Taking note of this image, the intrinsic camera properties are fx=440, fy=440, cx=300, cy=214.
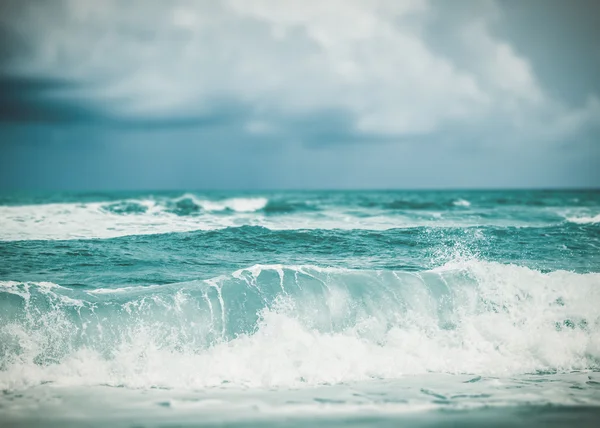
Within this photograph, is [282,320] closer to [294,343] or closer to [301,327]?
[301,327]

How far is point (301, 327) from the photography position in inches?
232

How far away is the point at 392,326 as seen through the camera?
6234 millimetres

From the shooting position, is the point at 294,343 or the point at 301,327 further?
the point at 301,327

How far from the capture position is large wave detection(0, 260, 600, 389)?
5.10 meters

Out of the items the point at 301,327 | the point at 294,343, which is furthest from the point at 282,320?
the point at 294,343

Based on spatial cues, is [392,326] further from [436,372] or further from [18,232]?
[18,232]

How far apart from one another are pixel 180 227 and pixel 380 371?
10.3 metres

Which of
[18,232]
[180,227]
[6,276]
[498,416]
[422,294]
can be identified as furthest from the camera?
[180,227]

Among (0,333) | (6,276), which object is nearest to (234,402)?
(0,333)

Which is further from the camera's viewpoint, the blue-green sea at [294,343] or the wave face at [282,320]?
the wave face at [282,320]

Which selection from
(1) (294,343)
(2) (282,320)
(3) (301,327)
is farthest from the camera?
(2) (282,320)

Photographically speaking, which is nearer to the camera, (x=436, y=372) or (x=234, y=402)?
(x=234, y=402)

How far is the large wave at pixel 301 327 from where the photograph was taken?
16.7 feet

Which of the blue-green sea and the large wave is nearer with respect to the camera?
Answer: the blue-green sea
